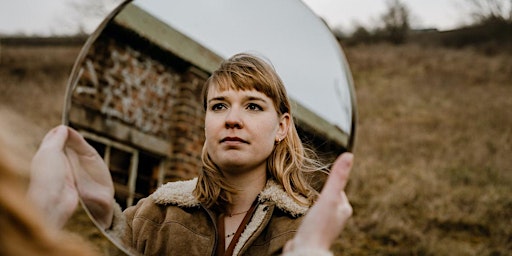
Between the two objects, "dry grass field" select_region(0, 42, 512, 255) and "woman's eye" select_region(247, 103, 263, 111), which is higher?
"woman's eye" select_region(247, 103, 263, 111)

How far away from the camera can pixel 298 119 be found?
1437 millimetres

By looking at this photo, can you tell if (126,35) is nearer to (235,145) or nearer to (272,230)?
(235,145)

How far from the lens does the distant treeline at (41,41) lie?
13.7 metres

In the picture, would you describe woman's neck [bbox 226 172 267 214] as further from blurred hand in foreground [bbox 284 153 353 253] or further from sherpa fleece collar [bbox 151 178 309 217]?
blurred hand in foreground [bbox 284 153 353 253]

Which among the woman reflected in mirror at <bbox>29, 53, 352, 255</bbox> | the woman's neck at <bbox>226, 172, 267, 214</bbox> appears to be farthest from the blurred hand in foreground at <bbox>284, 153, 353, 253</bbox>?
the woman's neck at <bbox>226, 172, 267, 214</bbox>

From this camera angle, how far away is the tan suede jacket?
4.40 ft

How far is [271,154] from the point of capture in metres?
1.44

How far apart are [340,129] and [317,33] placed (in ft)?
0.85

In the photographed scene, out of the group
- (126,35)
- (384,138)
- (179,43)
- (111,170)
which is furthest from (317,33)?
(384,138)

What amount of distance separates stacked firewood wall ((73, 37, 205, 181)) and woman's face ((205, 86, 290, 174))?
1.5 inches

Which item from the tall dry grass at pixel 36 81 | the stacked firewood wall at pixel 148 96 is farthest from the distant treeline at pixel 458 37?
the stacked firewood wall at pixel 148 96

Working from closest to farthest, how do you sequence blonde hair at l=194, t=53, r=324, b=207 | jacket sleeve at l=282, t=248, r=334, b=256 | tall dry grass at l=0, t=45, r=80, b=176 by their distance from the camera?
jacket sleeve at l=282, t=248, r=334, b=256
blonde hair at l=194, t=53, r=324, b=207
tall dry grass at l=0, t=45, r=80, b=176

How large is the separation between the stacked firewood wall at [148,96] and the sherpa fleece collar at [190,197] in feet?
0.11

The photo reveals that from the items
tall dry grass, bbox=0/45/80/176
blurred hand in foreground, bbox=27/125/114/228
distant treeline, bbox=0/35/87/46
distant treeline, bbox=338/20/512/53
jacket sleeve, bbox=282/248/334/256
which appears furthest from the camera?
distant treeline, bbox=338/20/512/53
